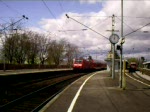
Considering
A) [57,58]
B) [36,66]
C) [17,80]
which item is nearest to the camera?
[17,80]

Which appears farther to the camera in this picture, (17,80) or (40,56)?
(40,56)

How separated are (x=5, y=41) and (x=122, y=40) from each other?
237 feet

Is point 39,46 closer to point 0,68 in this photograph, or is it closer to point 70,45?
point 70,45

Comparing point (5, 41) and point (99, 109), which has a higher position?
point (5, 41)

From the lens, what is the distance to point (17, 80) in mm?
32438

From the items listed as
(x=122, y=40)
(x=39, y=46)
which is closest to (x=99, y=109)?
(x=122, y=40)

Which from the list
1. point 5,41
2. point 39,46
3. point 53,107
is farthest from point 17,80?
point 39,46

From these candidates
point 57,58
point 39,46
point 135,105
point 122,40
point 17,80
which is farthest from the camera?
point 57,58

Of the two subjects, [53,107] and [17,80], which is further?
[17,80]

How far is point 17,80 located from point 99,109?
20.3 m

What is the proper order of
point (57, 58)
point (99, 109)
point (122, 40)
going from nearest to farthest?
point (99, 109)
point (122, 40)
point (57, 58)

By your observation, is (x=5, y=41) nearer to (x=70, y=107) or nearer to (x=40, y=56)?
(x=40, y=56)

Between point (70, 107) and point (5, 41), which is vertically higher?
point (5, 41)

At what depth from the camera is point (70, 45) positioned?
152500 mm
